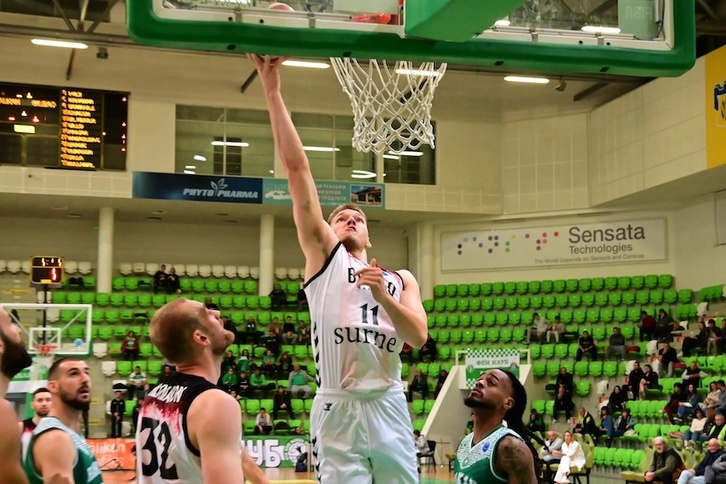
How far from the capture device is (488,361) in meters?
23.2

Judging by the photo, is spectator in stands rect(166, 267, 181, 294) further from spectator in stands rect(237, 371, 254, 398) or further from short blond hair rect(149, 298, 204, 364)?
short blond hair rect(149, 298, 204, 364)

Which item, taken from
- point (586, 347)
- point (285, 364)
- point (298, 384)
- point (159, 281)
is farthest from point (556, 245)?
point (159, 281)

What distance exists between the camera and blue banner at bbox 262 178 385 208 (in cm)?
2616

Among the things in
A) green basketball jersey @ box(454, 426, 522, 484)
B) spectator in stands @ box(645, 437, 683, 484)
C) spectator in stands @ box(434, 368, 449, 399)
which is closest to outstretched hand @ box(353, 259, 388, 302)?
green basketball jersey @ box(454, 426, 522, 484)

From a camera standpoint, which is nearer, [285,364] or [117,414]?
[117,414]

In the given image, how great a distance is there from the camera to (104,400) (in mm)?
24172

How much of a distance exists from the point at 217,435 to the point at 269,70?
1.90m

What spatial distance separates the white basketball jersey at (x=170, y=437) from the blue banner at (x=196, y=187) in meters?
22.6

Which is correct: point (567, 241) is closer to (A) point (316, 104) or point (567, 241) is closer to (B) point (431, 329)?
(B) point (431, 329)

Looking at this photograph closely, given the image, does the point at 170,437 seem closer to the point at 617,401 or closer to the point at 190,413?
the point at 190,413

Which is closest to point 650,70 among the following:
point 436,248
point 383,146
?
point 383,146

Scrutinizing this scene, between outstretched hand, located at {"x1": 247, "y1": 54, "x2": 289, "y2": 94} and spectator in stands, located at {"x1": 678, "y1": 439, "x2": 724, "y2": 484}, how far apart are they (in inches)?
451

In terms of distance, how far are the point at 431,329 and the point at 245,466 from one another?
23.3m

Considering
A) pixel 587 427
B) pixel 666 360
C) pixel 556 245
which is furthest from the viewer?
pixel 556 245
